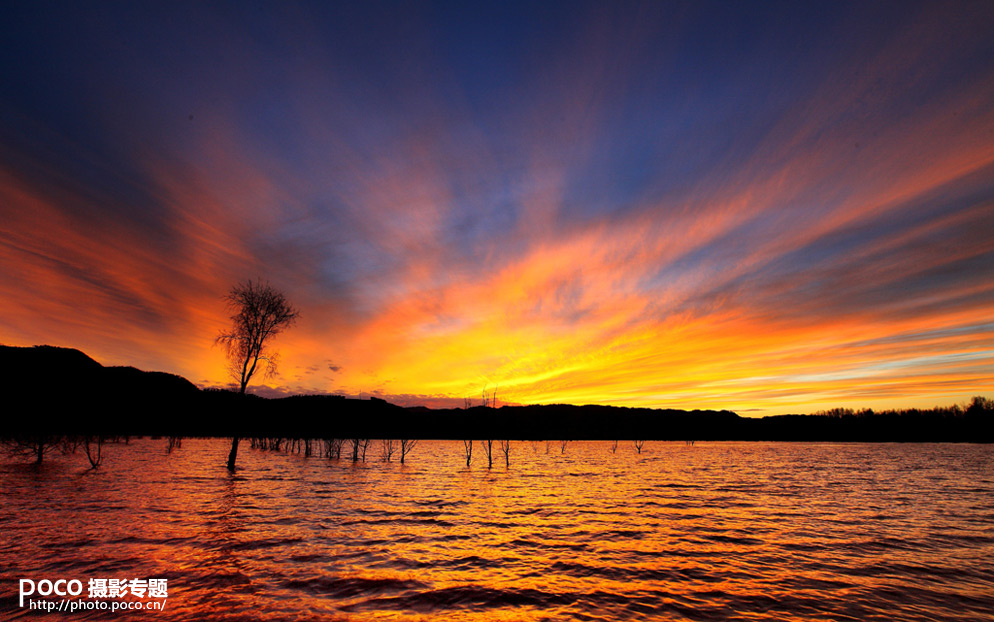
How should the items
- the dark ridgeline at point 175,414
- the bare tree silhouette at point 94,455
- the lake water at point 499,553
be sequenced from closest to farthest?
1. the lake water at point 499,553
2. the bare tree silhouette at point 94,455
3. the dark ridgeline at point 175,414

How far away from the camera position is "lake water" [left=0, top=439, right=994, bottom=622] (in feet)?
32.5

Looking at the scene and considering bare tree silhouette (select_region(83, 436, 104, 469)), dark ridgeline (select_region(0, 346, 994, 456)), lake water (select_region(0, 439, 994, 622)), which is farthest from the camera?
dark ridgeline (select_region(0, 346, 994, 456))

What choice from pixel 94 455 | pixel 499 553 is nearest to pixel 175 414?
pixel 94 455

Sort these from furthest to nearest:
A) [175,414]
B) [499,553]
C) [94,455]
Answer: [175,414] → [94,455] → [499,553]

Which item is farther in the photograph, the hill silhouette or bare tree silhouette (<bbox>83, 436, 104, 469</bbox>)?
the hill silhouette

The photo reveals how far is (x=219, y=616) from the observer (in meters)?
8.66

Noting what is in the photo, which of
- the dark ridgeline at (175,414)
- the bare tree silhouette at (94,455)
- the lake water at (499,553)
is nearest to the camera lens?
the lake water at (499,553)

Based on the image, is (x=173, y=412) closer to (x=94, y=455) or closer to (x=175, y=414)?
(x=175, y=414)

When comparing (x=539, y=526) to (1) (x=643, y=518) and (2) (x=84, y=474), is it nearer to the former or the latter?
(1) (x=643, y=518)

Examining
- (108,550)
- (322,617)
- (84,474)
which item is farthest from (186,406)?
(322,617)

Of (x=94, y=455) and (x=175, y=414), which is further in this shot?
(x=175, y=414)

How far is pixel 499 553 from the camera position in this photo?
14516 millimetres

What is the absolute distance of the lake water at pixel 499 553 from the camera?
9.90 metres

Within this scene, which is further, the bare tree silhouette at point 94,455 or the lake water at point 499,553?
the bare tree silhouette at point 94,455
